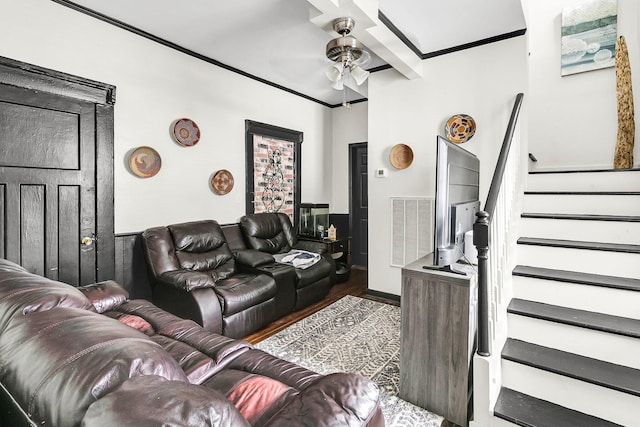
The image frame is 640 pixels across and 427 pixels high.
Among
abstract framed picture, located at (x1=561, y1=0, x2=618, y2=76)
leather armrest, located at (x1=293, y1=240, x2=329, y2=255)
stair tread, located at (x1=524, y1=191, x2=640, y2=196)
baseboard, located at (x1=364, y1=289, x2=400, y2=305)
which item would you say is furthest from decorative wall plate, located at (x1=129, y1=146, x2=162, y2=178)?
abstract framed picture, located at (x1=561, y1=0, x2=618, y2=76)

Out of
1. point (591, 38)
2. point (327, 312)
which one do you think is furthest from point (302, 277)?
point (591, 38)

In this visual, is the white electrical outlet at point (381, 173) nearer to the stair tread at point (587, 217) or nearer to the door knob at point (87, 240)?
the stair tread at point (587, 217)

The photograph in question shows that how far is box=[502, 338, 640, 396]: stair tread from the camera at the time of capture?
1516 millimetres

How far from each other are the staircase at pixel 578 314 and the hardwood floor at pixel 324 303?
1.91 m

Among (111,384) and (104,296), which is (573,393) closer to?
(111,384)

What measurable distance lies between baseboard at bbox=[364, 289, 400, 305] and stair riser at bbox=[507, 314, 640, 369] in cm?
183

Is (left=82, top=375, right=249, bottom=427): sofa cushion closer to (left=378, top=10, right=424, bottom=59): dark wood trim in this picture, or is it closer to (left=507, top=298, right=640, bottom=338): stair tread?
(left=507, top=298, right=640, bottom=338): stair tread

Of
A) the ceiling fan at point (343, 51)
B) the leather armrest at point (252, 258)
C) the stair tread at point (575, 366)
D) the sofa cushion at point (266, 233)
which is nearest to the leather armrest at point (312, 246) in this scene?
A: the sofa cushion at point (266, 233)

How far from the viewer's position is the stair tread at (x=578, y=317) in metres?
1.65

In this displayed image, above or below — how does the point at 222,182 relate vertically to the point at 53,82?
below

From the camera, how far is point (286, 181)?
15.1ft

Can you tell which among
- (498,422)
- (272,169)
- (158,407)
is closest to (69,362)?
(158,407)

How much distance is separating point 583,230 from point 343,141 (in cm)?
368

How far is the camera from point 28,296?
1.02 meters
